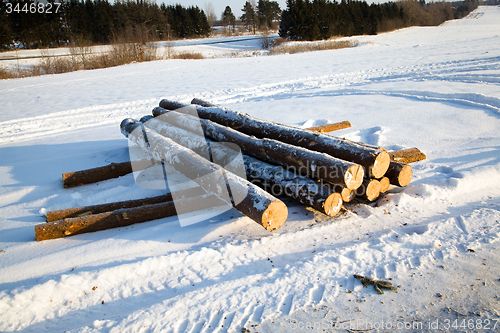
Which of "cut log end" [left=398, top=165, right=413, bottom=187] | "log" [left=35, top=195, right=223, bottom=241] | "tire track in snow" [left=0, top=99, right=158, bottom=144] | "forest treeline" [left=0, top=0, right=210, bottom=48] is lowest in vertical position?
"log" [left=35, top=195, right=223, bottom=241]

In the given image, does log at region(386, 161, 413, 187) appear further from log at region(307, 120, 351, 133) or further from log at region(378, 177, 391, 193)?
log at region(307, 120, 351, 133)

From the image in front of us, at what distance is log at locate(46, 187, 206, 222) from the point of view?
11.5 ft

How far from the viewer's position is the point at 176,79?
13.8 meters

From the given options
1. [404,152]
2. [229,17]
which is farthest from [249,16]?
[404,152]

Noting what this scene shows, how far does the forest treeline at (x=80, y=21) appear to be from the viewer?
109 ft

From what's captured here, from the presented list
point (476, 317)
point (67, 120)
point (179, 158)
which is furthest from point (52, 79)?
point (476, 317)

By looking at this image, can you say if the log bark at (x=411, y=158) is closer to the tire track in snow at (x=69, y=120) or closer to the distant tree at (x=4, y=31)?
the tire track in snow at (x=69, y=120)

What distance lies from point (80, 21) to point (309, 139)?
50679 mm

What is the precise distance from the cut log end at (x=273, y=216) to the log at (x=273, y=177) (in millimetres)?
477

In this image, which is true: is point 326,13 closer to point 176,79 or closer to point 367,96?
point 176,79

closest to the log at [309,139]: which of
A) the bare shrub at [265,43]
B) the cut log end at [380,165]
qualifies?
the cut log end at [380,165]

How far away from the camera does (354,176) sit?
3328 millimetres

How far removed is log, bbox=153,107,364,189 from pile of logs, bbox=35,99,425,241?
0.04 ft

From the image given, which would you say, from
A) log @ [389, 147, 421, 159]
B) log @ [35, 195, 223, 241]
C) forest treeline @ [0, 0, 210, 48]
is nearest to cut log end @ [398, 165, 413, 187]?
log @ [389, 147, 421, 159]
